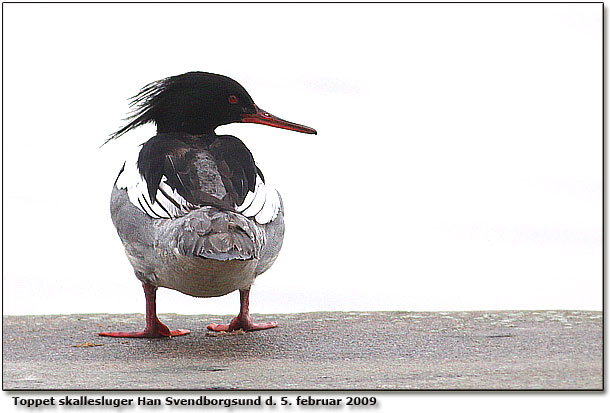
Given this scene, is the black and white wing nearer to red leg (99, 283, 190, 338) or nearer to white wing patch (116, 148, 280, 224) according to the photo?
white wing patch (116, 148, 280, 224)

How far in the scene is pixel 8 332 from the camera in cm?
616

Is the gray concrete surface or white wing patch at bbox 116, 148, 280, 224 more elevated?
white wing patch at bbox 116, 148, 280, 224

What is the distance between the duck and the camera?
5.15 m

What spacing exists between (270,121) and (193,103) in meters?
0.51

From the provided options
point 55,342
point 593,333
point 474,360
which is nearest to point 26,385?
point 55,342

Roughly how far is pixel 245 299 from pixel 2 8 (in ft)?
7.79

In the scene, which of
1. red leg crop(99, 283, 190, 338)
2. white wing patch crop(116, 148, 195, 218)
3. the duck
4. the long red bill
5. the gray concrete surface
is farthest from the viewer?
the long red bill

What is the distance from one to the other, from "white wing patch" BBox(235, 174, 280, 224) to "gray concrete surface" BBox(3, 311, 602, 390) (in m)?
0.73

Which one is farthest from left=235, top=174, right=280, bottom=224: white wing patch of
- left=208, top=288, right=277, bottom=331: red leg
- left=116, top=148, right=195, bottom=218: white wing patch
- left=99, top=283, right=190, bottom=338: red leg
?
left=99, top=283, right=190, bottom=338: red leg

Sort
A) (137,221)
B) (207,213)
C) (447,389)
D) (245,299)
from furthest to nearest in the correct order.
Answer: (245,299), (137,221), (207,213), (447,389)

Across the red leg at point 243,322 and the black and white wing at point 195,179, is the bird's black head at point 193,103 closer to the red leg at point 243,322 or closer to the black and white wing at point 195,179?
the black and white wing at point 195,179

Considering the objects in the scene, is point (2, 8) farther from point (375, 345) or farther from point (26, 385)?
point (375, 345)

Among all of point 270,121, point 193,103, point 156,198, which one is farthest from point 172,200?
point 270,121

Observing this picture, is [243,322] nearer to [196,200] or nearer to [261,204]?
[261,204]
